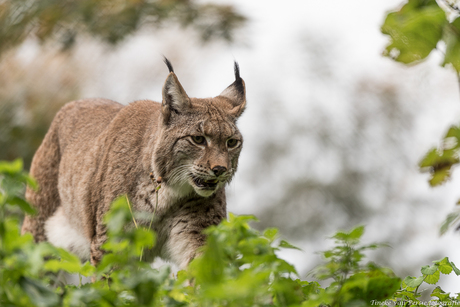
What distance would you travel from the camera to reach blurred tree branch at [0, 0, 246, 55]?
350 inches

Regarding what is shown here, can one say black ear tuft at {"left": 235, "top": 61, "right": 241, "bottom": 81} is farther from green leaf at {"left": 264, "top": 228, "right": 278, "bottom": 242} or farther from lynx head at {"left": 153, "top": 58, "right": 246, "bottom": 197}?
green leaf at {"left": 264, "top": 228, "right": 278, "bottom": 242}

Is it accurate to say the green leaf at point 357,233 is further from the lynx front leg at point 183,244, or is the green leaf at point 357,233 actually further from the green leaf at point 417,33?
the lynx front leg at point 183,244

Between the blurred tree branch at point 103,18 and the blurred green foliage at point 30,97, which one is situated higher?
the blurred tree branch at point 103,18

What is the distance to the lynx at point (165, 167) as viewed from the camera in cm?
372

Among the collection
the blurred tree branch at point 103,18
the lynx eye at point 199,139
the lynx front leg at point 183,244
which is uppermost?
the blurred tree branch at point 103,18

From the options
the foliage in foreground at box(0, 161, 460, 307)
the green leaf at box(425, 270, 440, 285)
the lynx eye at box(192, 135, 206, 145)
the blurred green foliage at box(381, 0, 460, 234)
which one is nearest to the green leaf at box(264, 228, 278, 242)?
the foliage in foreground at box(0, 161, 460, 307)

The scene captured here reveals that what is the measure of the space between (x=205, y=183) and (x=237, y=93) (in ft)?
3.47

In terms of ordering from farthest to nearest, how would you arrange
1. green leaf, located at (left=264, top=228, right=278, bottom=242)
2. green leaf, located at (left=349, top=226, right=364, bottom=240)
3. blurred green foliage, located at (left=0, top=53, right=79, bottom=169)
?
blurred green foliage, located at (left=0, top=53, right=79, bottom=169)
green leaf, located at (left=264, top=228, right=278, bottom=242)
green leaf, located at (left=349, top=226, right=364, bottom=240)

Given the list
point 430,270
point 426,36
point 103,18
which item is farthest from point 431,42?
point 103,18

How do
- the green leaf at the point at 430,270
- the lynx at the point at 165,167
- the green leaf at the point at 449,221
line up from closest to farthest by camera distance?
the green leaf at the point at 449,221, the green leaf at the point at 430,270, the lynx at the point at 165,167

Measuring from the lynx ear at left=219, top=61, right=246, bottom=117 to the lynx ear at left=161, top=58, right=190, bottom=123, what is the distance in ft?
1.48

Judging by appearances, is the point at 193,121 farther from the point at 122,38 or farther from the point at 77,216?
the point at 122,38

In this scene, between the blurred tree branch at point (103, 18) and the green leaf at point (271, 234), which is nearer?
the green leaf at point (271, 234)

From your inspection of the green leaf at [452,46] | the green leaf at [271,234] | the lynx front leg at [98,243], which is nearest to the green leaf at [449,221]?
the green leaf at [452,46]
